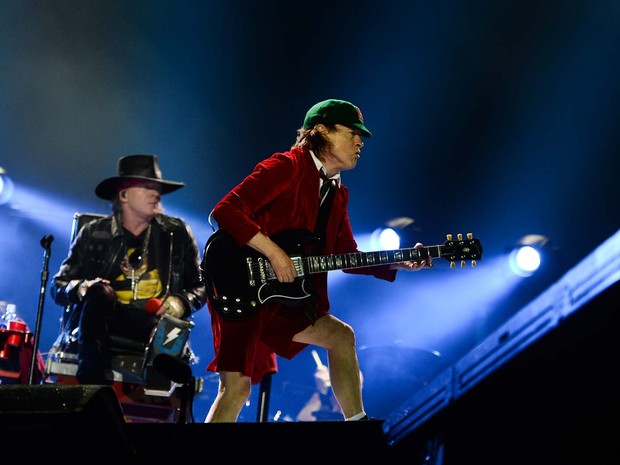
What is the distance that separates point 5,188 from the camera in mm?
8867

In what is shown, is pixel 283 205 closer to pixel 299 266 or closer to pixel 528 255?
pixel 299 266

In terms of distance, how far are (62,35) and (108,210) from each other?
214cm

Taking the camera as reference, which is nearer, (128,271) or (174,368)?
(174,368)

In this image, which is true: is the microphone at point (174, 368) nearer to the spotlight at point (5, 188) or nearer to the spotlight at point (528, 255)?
the spotlight at point (528, 255)

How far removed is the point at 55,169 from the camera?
9.48 m

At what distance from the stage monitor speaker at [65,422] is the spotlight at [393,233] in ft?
22.5

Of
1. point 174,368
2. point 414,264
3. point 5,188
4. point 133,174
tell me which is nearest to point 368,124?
point 133,174

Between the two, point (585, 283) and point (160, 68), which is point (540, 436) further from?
point (160, 68)

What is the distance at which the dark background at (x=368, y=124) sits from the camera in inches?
319

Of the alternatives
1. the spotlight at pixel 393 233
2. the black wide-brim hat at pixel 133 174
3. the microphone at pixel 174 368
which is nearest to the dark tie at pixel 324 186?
the microphone at pixel 174 368

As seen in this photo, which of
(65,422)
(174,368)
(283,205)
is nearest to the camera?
(65,422)

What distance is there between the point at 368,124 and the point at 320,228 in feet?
17.8

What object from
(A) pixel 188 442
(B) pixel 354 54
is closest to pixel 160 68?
(B) pixel 354 54

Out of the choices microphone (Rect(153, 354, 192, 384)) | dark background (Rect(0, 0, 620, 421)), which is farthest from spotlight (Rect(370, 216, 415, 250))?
microphone (Rect(153, 354, 192, 384))
